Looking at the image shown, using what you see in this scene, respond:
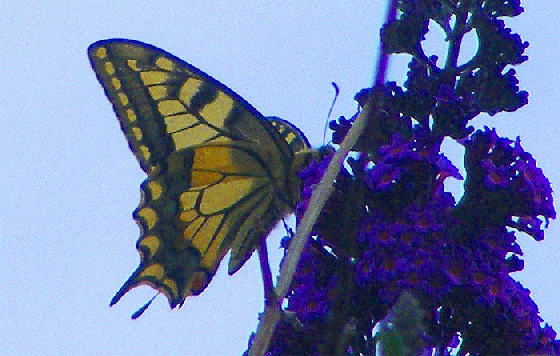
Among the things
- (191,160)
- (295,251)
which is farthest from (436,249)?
(191,160)

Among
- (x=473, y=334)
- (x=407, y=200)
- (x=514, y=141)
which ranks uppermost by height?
(x=514, y=141)

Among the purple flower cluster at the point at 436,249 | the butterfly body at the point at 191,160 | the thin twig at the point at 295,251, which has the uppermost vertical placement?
the butterfly body at the point at 191,160

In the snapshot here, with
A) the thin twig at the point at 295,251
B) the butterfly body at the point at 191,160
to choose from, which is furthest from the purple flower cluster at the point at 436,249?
the thin twig at the point at 295,251

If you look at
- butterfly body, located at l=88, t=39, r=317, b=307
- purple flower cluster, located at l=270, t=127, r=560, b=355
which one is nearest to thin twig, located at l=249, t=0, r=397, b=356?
purple flower cluster, located at l=270, t=127, r=560, b=355

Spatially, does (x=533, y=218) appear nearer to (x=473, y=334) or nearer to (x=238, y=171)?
(x=473, y=334)

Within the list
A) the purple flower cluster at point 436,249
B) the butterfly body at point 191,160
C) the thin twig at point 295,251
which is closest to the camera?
the thin twig at point 295,251

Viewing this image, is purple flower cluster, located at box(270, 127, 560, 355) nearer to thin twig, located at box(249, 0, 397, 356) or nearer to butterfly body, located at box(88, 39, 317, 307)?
butterfly body, located at box(88, 39, 317, 307)

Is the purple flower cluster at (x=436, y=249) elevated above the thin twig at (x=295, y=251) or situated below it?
above

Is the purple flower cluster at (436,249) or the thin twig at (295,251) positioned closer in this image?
the thin twig at (295,251)

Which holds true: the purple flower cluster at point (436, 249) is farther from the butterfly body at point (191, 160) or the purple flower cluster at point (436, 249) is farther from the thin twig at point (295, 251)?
the thin twig at point (295, 251)

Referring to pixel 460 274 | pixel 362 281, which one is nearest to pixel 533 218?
pixel 460 274
